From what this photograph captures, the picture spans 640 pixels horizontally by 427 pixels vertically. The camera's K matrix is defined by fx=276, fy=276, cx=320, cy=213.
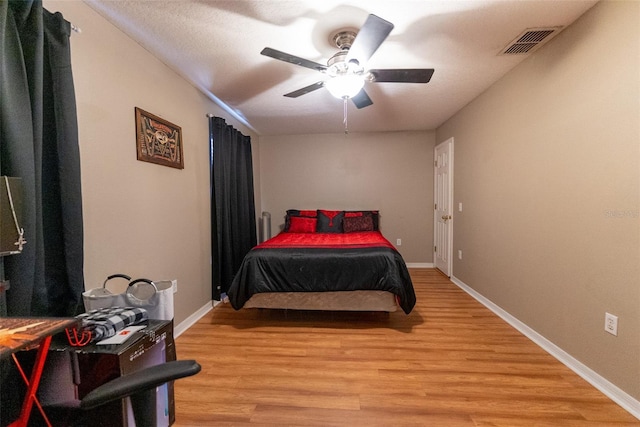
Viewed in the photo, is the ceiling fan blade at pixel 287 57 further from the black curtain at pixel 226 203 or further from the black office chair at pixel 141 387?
the black office chair at pixel 141 387

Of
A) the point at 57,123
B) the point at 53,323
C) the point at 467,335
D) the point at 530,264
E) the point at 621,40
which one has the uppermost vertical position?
the point at 621,40

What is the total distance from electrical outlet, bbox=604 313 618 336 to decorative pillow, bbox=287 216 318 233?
317 cm

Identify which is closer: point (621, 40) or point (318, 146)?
point (621, 40)

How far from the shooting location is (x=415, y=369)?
1838 mm

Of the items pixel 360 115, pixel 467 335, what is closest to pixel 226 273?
pixel 467 335

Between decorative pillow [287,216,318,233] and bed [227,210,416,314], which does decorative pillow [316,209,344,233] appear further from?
bed [227,210,416,314]

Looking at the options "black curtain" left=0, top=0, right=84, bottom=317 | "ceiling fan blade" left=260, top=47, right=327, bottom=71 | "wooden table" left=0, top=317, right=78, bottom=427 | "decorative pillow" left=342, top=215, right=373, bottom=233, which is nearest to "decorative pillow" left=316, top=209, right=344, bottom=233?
"decorative pillow" left=342, top=215, right=373, bottom=233

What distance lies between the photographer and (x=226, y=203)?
3.05 metres

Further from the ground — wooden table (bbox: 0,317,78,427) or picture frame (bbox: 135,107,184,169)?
picture frame (bbox: 135,107,184,169)

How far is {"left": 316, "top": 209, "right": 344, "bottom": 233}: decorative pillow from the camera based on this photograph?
4250 millimetres

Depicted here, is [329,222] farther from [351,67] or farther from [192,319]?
[351,67]

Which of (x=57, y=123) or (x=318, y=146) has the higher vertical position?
(x=318, y=146)

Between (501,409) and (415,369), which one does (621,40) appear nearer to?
(501,409)

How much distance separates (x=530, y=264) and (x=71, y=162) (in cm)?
315
